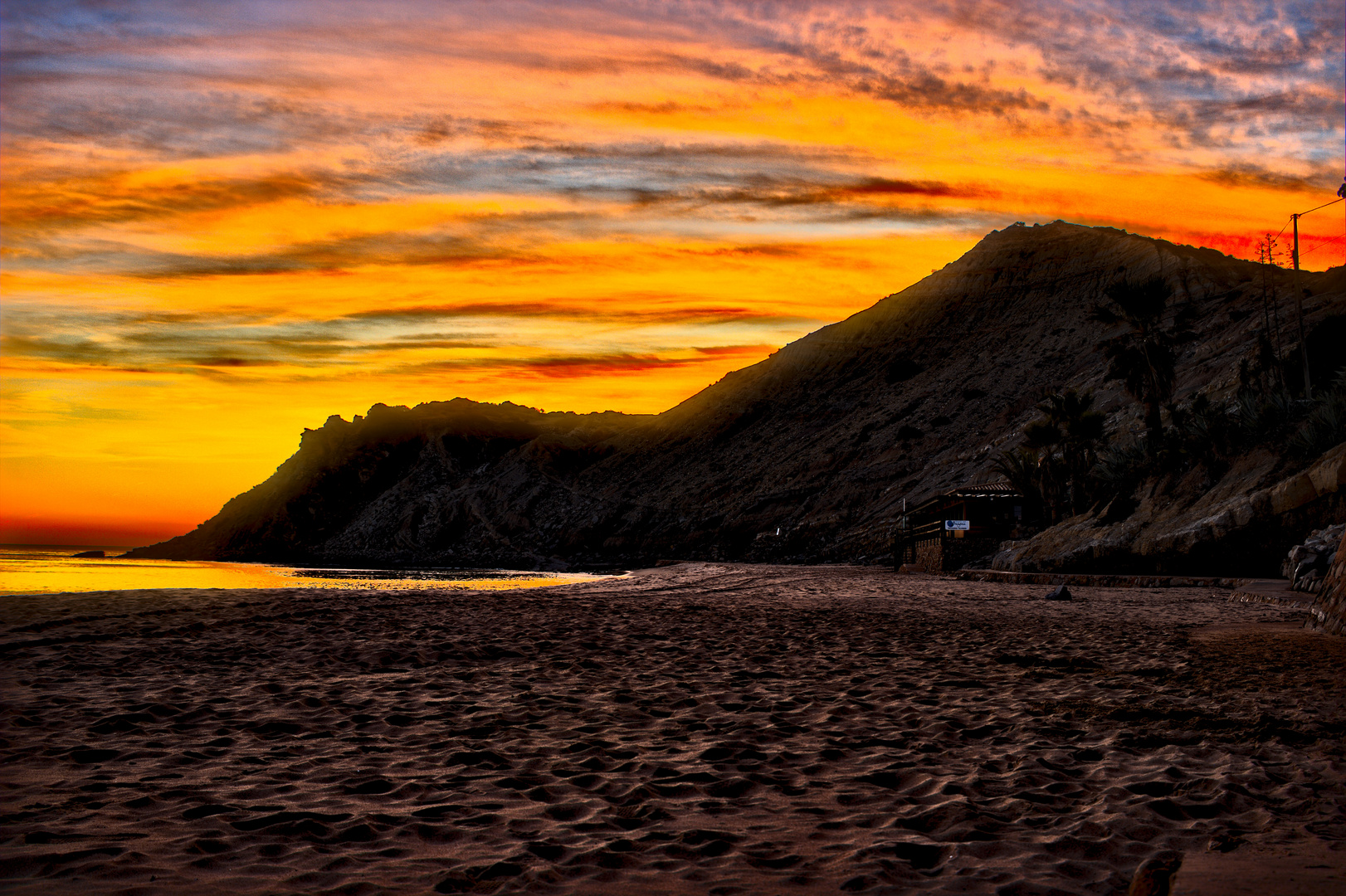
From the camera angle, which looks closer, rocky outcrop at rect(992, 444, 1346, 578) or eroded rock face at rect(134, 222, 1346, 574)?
rocky outcrop at rect(992, 444, 1346, 578)

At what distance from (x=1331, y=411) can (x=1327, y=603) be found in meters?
15.8

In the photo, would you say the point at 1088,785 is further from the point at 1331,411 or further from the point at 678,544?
the point at 678,544

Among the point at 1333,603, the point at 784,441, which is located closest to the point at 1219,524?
the point at 1333,603

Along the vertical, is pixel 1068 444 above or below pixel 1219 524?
above

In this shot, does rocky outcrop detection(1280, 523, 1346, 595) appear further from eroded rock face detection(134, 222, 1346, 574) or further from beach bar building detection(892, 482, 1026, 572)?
eroded rock face detection(134, 222, 1346, 574)

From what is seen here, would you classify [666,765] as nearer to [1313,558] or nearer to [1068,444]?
[1313,558]

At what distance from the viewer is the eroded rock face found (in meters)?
80.1

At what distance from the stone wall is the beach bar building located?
31043mm

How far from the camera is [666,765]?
229 inches

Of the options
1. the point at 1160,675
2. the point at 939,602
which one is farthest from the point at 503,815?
the point at 939,602

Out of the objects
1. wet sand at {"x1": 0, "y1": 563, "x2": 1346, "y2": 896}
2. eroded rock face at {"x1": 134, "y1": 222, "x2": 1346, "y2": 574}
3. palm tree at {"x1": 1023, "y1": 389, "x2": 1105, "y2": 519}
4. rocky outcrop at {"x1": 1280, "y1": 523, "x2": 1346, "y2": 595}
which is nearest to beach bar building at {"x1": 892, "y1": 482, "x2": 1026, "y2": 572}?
palm tree at {"x1": 1023, "y1": 389, "x2": 1105, "y2": 519}

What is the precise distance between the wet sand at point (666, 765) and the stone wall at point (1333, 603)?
778 mm

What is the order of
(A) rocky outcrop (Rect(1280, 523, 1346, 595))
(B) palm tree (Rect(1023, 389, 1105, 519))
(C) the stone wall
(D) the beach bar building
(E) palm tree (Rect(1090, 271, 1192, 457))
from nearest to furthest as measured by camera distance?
(C) the stone wall < (A) rocky outcrop (Rect(1280, 523, 1346, 595)) < (E) palm tree (Rect(1090, 271, 1192, 457)) < (D) the beach bar building < (B) palm tree (Rect(1023, 389, 1105, 519))

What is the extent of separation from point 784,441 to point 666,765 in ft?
314
